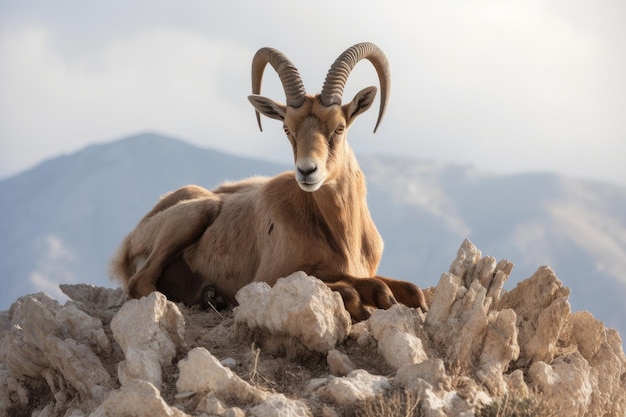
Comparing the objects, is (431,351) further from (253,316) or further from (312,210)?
(312,210)

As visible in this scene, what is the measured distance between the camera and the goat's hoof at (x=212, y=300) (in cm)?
1252

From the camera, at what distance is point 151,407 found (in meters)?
7.82

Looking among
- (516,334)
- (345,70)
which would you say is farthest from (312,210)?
(516,334)

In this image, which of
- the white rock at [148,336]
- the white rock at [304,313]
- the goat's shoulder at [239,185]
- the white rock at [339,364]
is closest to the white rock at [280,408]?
the white rock at [339,364]

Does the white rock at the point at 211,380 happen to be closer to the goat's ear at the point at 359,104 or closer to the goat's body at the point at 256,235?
the goat's body at the point at 256,235

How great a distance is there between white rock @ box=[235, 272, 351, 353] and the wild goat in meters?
1.05

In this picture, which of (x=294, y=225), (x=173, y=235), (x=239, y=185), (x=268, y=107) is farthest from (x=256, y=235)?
(x=239, y=185)

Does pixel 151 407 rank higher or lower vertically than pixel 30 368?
higher

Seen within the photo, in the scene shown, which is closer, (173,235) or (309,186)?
(309,186)

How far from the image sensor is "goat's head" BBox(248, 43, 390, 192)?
11.3m

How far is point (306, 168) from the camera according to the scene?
11000 mm

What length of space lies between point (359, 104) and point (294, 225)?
65.7 inches

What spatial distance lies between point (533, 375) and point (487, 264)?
1.24 m

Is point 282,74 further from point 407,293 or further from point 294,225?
point 407,293
